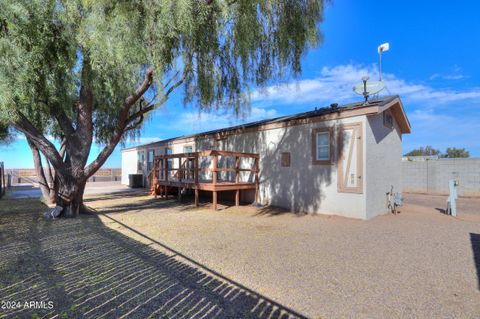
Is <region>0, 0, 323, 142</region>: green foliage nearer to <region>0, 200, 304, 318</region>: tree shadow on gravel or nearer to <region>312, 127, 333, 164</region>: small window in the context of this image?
<region>312, 127, 333, 164</region>: small window

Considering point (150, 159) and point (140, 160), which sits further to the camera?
point (140, 160)

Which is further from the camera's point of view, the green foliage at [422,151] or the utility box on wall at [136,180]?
the green foliage at [422,151]

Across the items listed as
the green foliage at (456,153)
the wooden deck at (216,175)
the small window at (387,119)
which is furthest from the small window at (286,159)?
the green foliage at (456,153)

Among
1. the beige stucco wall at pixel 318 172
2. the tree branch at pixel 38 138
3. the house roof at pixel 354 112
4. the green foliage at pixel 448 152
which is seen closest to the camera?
the tree branch at pixel 38 138

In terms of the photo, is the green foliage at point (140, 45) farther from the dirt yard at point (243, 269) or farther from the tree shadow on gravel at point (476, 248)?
the tree shadow on gravel at point (476, 248)

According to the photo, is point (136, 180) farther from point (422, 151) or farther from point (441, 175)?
point (422, 151)

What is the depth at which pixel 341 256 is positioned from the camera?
14.0ft

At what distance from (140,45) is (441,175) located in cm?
1431

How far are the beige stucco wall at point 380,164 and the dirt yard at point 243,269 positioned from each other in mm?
1090

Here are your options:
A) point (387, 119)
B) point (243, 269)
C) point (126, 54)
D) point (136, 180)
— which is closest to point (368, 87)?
point (387, 119)

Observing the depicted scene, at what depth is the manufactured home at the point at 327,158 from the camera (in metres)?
7.24

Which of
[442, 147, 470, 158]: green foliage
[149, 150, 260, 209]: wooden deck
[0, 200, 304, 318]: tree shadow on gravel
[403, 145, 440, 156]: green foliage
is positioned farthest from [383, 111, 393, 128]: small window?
[403, 145, 440, 156]: green foliage

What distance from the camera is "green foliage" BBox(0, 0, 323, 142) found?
5.60 meters

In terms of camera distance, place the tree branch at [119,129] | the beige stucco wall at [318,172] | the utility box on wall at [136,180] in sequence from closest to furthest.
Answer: the tree branch at [119,129]
the beige stucco wall at [318,172]
the utility box on wall at [136,180]
